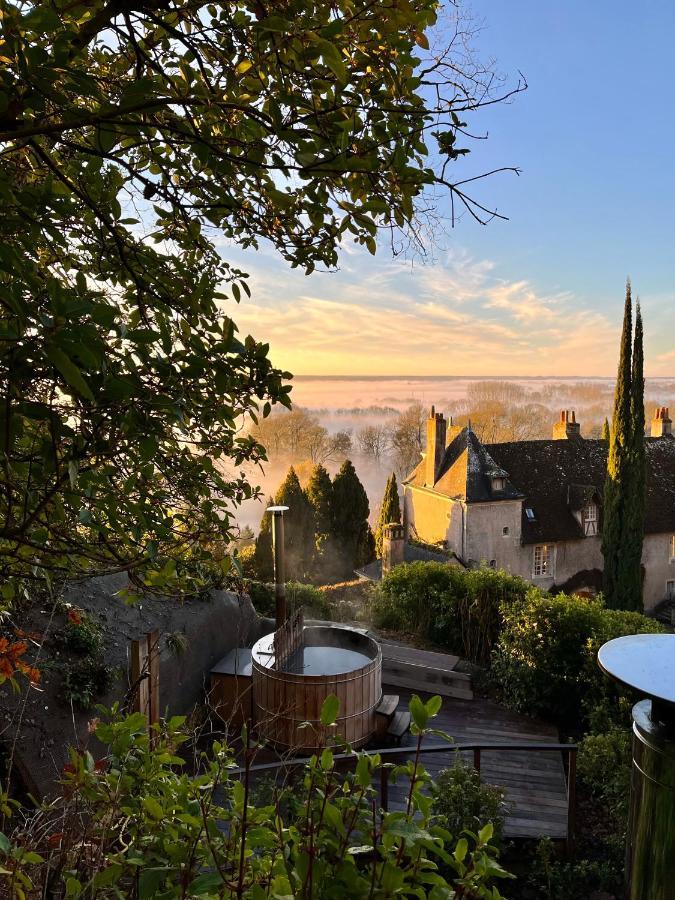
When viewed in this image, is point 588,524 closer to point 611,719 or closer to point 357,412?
point 357,412

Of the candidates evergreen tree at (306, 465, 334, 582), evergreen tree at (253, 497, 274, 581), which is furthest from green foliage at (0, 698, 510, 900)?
evergreen tree at (306, 465, 334, 582)

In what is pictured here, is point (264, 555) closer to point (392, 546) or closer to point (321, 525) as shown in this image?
point (321, 525)

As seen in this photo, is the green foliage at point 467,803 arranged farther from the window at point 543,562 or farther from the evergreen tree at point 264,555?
the window at point 543,562

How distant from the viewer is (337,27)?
1.34 metres

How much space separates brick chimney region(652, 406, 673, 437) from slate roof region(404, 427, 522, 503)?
10007mm

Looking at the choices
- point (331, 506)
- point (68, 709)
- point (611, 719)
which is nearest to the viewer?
point (68, 709)

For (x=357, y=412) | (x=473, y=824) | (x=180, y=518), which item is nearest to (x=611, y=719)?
(x=473, y=824)

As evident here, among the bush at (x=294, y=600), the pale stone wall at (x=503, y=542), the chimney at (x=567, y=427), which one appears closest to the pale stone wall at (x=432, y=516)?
the pale stone wall at (x=503, y=542)

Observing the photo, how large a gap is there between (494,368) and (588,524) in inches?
436

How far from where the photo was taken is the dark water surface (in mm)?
6986

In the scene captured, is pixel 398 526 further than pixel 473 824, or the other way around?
pixel 398 526

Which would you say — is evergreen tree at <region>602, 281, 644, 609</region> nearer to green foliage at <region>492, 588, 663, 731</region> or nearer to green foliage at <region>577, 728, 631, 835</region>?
green foliage at <region>492, 588, 663, 731</region>

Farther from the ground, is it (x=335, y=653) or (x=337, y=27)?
(x=337, y=27)

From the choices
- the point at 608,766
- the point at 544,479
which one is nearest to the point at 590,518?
the point at 544,479
